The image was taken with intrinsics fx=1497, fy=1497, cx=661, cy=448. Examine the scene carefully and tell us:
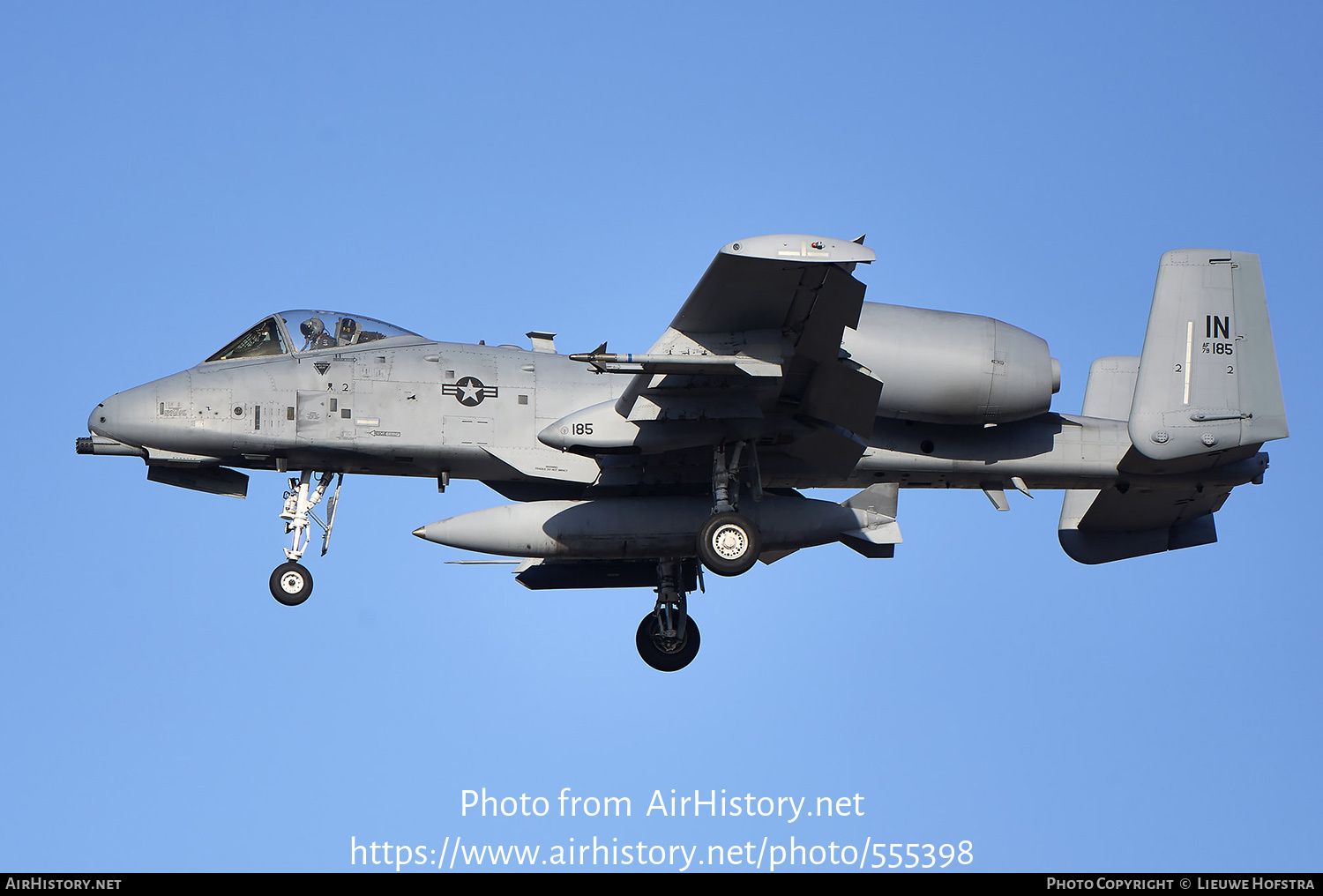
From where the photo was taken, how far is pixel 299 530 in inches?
711

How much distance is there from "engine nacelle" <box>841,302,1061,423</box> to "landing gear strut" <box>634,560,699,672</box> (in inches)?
165

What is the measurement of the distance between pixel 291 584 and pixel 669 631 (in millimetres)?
5196

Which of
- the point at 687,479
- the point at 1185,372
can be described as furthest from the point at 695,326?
the point at 1185,372

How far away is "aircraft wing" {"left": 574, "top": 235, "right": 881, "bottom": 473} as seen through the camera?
1479 cm

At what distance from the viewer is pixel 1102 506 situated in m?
20.0

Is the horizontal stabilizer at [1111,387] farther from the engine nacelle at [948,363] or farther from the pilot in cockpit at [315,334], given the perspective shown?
the pilot in cockpit at [315,334]

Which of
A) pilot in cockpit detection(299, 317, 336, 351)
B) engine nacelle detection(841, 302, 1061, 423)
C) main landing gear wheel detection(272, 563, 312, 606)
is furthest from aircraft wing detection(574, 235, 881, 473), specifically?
main landing gear wheel detection(272, 563, 312, 606)

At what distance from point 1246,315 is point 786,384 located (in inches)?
234

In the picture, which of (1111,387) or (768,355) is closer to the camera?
(768,355)

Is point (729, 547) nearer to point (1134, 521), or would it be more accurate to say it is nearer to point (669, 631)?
point (669, 631)

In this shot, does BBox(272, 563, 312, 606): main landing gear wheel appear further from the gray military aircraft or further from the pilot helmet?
the pilot helmet

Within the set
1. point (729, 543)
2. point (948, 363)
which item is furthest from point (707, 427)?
point (948, 363)

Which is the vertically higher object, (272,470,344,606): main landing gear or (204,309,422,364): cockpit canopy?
(204,309,422,364): cockpit canopy
